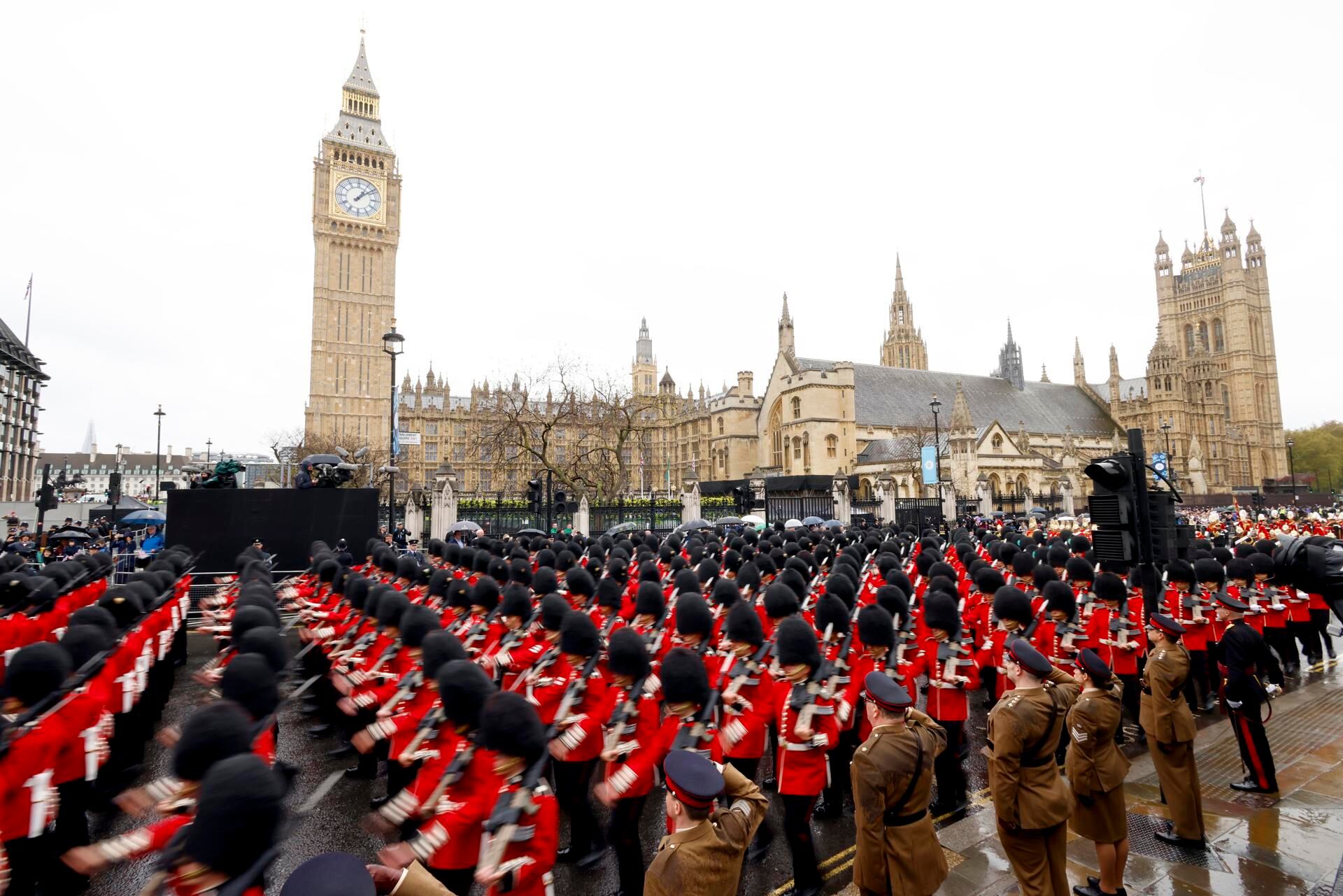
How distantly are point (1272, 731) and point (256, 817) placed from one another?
10576 millimetres

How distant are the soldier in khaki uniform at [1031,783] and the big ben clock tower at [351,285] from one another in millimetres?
80998

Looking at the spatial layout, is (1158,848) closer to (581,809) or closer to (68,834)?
(581,809)

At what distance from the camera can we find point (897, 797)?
399 cm

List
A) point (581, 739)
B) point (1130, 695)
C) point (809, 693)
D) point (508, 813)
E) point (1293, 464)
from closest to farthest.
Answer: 1. point (508, 813)
2. point (809, 693)
3. point (581, 739)
4. point (1130, 695)
5. point (1293, 464)

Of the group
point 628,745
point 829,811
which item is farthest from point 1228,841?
point 628,745

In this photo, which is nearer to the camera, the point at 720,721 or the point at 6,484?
the point at 720,721

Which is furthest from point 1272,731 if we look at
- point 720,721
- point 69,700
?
point 69,700

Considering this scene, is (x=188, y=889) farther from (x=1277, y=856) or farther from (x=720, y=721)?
(x=1277, y=856)

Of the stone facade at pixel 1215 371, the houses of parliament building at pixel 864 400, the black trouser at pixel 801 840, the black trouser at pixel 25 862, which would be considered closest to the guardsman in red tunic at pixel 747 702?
the black trouser at pixel 801 840

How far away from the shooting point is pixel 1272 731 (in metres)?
8.05

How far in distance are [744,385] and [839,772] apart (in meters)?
58.8

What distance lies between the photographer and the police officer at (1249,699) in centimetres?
612

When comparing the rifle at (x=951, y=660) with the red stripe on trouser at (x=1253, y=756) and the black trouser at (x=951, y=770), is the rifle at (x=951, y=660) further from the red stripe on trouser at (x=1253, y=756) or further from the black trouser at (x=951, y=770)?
the red stripe on trouser at (x=1253, y=756)

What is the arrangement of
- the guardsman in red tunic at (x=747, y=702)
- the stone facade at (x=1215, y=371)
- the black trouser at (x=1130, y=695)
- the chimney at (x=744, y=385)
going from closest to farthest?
the guardsman in red tunic at (x=747, y=702) → the black trouser at (x=1130, y=695) → the chimney at (x=744, y=385) → the stone facade at (x=1215, y=371)
